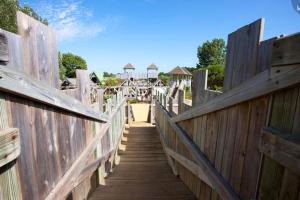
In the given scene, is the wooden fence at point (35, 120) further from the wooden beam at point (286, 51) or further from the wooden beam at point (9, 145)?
the wooden beam at point (286, 51)

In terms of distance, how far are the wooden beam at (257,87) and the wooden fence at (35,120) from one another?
1503mm

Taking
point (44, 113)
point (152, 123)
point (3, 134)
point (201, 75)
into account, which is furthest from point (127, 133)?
point (3, 134)

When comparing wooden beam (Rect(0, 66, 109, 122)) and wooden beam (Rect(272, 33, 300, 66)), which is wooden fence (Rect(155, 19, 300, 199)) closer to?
wooden beam (Rect(272, 33, 300, 66))

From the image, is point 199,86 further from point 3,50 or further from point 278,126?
point 3,50

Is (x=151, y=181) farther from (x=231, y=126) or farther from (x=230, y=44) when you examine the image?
(x=230, y=44)

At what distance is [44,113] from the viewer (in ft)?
5.24

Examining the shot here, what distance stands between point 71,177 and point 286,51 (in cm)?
216

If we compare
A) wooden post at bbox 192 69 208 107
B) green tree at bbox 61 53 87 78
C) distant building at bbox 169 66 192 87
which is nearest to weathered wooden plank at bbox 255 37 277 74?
wooden post at bbox 192 69 208 107

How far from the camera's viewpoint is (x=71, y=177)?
2041mm

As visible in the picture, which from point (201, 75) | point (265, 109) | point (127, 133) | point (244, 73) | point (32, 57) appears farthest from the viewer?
point (127, 133)

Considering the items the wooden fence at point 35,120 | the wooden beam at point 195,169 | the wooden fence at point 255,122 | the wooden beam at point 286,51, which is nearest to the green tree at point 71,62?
the wooden beam at point 195,169

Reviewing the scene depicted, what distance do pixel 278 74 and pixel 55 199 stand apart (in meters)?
1.95

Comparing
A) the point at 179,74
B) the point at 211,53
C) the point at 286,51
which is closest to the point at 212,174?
the point at 286,51

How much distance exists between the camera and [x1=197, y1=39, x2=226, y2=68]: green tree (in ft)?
160
